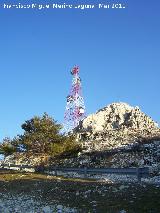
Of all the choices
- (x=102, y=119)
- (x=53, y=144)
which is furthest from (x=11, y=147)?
(x=102, y=119)

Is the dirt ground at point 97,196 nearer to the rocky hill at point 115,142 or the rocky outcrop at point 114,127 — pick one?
the rocky hill at point 115,142

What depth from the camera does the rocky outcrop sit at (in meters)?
78.8

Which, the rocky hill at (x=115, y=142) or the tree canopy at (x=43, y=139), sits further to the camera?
the tree canopy at (x=43, y=139)

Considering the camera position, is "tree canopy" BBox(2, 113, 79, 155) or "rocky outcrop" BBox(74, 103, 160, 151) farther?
"rocky outcrop" BBox(74, 103, 160, 151)

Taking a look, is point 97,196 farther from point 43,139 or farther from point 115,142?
point 115,142

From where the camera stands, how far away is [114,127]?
9862 centimetres

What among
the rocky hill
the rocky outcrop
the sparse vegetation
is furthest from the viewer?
the rocky outcrop

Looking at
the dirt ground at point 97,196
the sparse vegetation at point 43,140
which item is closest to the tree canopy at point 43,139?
the sparse vegetation at point 43,140

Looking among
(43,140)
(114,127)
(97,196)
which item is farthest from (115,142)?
(97,196)

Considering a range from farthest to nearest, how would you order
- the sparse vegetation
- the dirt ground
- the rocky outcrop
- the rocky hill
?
1. the rocky outcrop
2. the sparse vegetation
3. the rocky hill
4. the dirt ground

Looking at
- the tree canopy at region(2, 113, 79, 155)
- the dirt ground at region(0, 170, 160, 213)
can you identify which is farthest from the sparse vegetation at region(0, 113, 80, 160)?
the dirt ground at region(0, 170, 160, 213)

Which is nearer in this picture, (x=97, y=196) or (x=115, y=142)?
(x=97, y=196)

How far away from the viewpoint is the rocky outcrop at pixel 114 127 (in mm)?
78762

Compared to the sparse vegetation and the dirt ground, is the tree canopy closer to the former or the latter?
the sparse vegetation
